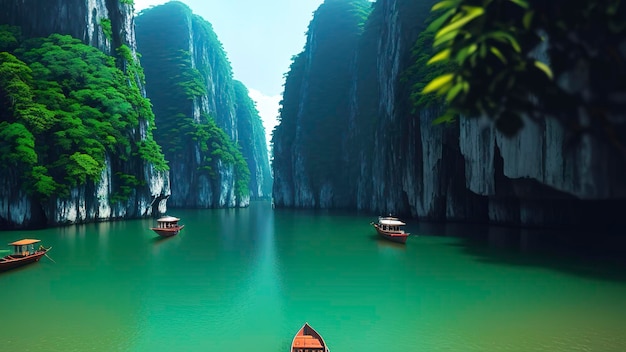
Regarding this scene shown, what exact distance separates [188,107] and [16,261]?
81.4 metres

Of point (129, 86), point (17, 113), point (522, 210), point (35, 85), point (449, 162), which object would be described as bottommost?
point (522, 210)

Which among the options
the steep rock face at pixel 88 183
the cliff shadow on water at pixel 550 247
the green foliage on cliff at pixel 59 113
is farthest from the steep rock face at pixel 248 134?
the cliff shadow on water at pixel 550 247

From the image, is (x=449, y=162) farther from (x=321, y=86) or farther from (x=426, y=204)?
(x=321, y=86)

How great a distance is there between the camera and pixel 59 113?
42750 mm

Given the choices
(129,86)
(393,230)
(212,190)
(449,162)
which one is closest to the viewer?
(393,230)

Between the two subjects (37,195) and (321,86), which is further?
(321,86)

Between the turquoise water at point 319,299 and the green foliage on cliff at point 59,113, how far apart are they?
1556cm

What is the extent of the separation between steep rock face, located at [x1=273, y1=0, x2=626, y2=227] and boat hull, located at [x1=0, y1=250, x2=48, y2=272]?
2670cm

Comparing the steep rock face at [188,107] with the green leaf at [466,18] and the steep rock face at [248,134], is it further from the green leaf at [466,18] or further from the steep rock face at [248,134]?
the green leaf at [466,18]

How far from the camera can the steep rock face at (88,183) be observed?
39281 mm

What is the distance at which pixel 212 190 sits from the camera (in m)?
97.9

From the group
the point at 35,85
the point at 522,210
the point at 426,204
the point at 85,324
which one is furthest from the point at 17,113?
the point at 522,210

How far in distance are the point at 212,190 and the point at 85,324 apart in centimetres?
8675

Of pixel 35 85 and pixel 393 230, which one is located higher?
pixel 35 85
